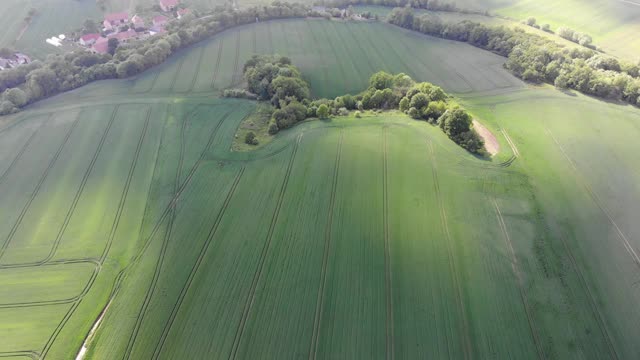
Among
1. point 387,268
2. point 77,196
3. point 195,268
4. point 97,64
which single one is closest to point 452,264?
point 387,268

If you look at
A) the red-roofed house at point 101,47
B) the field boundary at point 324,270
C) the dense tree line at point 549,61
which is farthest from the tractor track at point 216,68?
the dense tree line at point 549,61

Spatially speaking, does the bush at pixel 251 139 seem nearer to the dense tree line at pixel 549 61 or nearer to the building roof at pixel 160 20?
the dense tree line at pixel 549 61

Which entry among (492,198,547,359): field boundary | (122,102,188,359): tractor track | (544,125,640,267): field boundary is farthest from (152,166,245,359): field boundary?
(544,125,640,267): field boundary

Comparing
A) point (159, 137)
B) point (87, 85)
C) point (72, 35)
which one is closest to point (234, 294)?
point (159, 137)

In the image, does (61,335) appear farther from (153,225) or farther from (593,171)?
(593,171)

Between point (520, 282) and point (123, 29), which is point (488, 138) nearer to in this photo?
point (520, 282)
